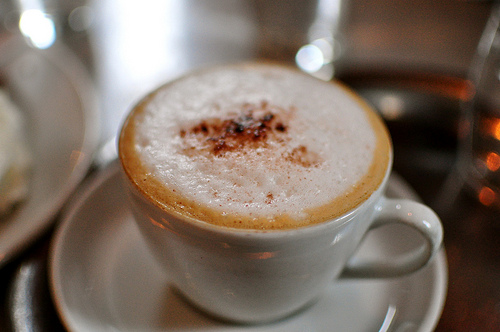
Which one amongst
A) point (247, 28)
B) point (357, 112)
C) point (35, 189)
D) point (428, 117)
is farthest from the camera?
point (247, 28)

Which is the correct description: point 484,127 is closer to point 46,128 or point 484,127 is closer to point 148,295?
point 148,295

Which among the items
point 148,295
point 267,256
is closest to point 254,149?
point 267,256

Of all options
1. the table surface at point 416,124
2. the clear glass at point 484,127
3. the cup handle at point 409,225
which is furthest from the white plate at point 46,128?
the clear glass at point 484,127

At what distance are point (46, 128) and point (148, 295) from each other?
499 millimetres

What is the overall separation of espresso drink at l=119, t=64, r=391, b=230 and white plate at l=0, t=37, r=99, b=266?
0.25 meters

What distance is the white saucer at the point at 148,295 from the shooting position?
0.56 metres

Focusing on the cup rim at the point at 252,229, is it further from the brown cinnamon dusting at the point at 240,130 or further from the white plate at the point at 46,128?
the white plate at the point at 46,128

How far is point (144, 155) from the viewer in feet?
1.75

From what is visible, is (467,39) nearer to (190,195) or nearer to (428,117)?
(428,117)

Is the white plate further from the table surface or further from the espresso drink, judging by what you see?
the espresso drink

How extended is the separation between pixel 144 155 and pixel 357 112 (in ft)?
1.02

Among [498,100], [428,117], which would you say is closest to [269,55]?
[428,117]

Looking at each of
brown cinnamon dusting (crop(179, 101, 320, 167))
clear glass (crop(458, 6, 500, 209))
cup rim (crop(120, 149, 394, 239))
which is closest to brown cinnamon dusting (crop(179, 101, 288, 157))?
brown cinnamon dusting (crop(179, 101, 320, 167))

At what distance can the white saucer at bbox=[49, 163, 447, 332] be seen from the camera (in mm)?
558
